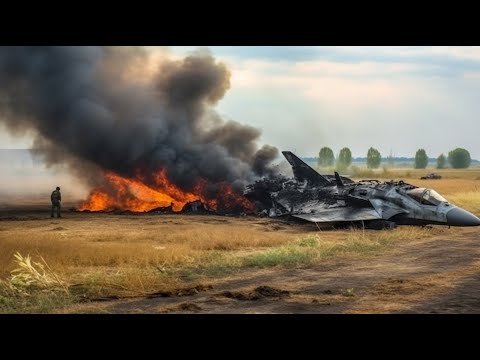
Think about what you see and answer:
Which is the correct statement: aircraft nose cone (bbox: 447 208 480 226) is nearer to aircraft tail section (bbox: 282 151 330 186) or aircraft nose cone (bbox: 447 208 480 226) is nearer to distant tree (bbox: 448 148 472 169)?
aircraft tail section (bbox: 282 151 330 186)

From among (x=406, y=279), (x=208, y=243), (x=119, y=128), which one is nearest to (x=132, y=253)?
(x=208, y=243)

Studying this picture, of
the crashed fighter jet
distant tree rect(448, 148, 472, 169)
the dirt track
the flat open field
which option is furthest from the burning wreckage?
distant tree rect(448, 148, 472, 169)

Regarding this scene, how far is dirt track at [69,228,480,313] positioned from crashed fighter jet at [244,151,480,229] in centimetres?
570

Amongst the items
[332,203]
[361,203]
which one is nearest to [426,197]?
[361,203]

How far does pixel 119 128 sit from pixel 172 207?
9.02 m

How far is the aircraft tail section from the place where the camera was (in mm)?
31719

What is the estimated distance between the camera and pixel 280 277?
52.4 feet

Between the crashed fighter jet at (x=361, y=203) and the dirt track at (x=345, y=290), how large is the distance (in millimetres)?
5701

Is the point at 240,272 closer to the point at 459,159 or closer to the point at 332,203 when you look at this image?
the point at 332,203

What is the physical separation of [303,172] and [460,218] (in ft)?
33.8

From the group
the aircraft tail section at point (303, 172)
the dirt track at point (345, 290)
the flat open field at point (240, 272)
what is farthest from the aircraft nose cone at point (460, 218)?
the aircraft tail section at point (303, 172)

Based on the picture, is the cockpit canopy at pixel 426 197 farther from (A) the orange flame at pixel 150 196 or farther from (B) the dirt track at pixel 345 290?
(A) the orange flame at pixel 150 196

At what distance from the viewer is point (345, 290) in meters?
13.9
